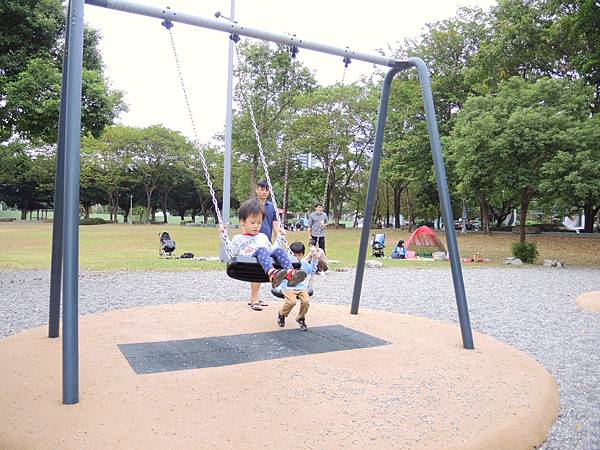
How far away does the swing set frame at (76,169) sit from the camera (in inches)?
126

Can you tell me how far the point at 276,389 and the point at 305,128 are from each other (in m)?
28.7

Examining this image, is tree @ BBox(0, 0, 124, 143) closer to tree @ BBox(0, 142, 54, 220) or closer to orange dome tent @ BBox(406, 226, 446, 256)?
orange dome tent @ BBox(406, 226, 446, 256)

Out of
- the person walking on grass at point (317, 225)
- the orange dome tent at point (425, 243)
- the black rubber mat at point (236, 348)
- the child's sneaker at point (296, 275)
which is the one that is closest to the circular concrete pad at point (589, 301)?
the black rubber mat at point (236, 348)

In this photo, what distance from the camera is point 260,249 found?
4875 mm

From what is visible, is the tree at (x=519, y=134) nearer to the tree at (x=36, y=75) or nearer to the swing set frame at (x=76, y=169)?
the swing set frame at (x=76, y=169)

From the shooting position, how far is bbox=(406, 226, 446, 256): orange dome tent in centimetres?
1678

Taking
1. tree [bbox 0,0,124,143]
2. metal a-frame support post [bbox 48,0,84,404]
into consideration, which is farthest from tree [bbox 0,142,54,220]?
metal a-frame support post [bbox 48,0,84,404]

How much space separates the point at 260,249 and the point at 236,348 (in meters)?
0.97

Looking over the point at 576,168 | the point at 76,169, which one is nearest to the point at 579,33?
the point at 576,168

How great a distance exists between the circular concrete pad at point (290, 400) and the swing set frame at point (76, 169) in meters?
0.33

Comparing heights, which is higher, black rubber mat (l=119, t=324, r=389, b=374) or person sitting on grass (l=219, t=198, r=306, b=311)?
person sitting on grass (l=219, t=198, r=306, b=311)

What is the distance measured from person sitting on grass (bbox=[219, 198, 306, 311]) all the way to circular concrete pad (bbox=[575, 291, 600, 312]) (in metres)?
5.31

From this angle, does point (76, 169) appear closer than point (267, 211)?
Yes

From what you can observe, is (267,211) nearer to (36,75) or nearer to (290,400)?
(290,400)
